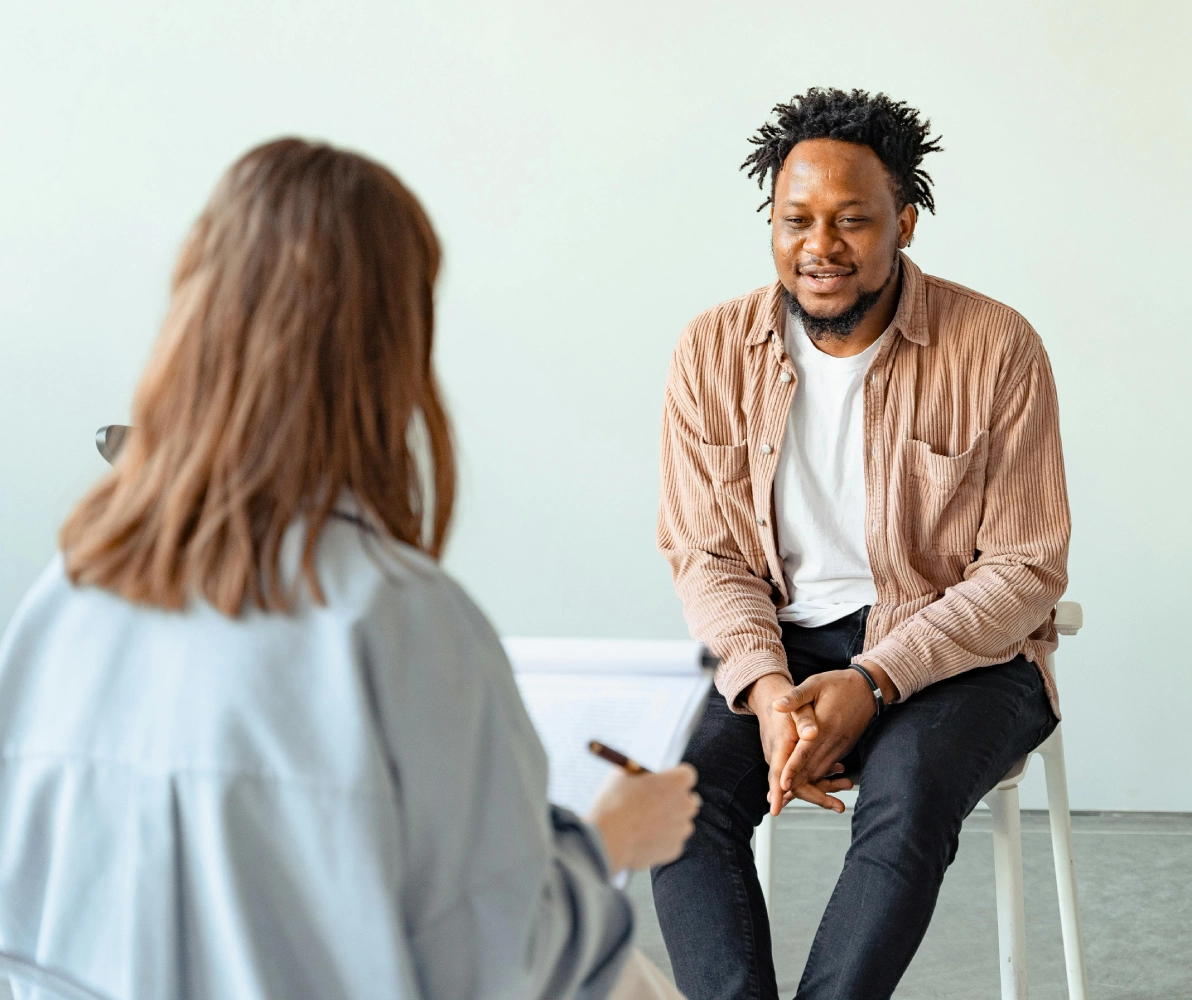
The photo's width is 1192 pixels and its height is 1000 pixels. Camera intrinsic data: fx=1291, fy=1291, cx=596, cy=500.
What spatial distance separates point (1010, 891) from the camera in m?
1.66

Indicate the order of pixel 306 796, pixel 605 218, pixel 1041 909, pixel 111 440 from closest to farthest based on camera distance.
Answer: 1. pixel 306 796
2. pixel 111 440
3. pixel 1041 909
4. pixel 605 218

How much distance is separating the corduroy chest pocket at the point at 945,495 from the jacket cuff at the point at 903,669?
0.21m

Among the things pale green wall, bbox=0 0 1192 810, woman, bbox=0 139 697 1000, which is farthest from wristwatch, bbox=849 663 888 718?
pale green wall, bbox=0 0 1192 810

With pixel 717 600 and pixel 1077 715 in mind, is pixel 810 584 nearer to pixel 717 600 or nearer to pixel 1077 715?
pixel 717 600

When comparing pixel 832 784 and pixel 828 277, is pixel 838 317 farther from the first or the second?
pixel 832 784

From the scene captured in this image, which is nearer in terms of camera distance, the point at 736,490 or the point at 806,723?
the point at 806,723

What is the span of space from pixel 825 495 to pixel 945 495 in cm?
16

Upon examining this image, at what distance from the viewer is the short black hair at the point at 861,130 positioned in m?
1.78

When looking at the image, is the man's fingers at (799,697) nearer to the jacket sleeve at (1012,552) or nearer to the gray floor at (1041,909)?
the jacket sleeve at (1012,552)

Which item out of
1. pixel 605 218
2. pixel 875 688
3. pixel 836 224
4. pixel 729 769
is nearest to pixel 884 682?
pixel 875 688

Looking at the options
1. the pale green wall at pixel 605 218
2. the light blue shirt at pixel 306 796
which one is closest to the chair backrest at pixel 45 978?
the light blue shirt at pixel 306 796

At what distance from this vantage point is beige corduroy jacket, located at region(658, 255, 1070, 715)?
1.68 meters

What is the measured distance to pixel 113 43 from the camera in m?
2.57

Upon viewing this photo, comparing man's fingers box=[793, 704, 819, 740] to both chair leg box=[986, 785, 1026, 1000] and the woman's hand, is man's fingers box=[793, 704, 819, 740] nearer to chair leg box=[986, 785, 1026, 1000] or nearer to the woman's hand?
chair leg box=[986, 785, 1026, 1000]
